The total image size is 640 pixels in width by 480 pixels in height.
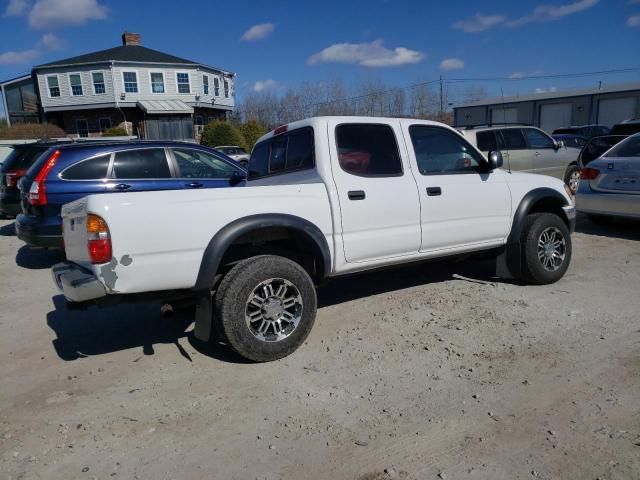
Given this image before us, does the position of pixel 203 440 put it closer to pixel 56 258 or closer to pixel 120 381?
pixel 120 381

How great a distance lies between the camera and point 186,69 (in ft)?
125

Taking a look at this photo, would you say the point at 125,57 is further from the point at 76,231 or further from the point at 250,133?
the point at 76,231

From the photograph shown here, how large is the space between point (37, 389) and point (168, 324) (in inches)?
53.5

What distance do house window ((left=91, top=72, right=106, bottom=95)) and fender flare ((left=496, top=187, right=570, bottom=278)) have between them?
37867 mm

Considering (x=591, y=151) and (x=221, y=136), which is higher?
(x=221, y=136)

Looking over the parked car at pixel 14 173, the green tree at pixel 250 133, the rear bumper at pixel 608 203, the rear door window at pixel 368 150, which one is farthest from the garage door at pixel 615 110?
the parked car at pixel 14 173

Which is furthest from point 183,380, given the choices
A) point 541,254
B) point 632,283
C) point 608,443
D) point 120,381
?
point 632,283

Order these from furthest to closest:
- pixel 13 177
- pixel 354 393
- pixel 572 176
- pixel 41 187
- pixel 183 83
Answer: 1. pixel 183 83
2. pixel 572 176
3. pixel 13 177
4. pixel 41 187
5. pixel 354 393

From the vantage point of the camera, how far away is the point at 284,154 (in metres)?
4.84

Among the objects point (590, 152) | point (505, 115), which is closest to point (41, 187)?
point (590, 152)

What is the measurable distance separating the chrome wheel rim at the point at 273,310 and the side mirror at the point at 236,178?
3188 millimetres

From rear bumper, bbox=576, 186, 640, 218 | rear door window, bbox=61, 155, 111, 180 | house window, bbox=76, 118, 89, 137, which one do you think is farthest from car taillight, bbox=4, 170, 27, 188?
house window, bbox=76, 118, 89, 137

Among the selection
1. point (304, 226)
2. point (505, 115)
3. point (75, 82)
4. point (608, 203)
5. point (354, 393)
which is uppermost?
point (75, 82)

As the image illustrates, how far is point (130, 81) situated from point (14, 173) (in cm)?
3119
